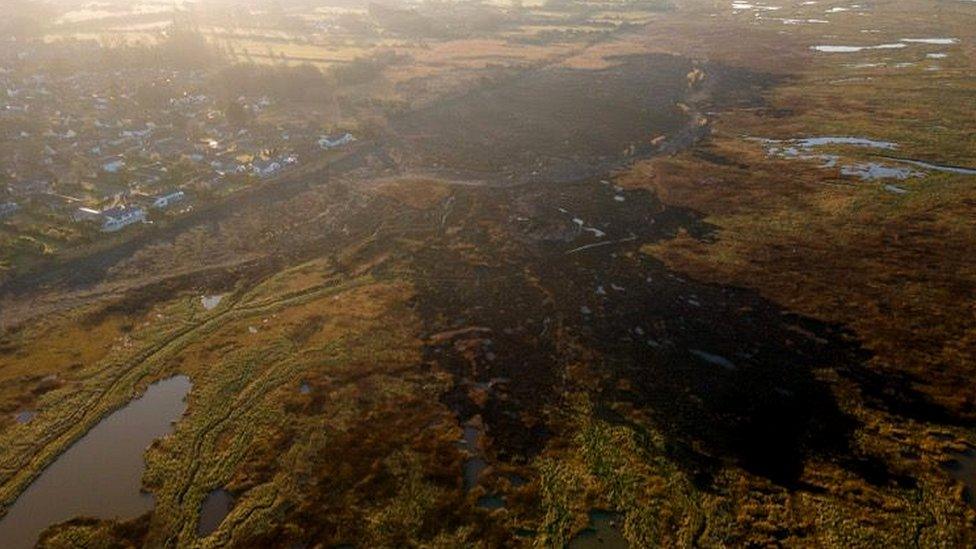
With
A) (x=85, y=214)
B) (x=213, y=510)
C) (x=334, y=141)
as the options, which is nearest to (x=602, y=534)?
(x=213, y=510)

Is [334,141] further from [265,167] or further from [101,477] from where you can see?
[101,477]

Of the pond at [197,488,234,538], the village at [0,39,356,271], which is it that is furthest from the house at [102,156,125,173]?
the pond at [197,488,234,538]

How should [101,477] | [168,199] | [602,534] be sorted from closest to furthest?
[602,534], [101,477], [168,199]

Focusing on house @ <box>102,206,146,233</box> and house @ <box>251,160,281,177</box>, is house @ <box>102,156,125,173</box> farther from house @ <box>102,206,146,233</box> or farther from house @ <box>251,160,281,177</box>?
house @ <box>251,160,281,177</box>

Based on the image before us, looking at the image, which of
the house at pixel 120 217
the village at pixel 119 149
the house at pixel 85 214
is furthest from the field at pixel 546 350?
the house at pixel 85 214

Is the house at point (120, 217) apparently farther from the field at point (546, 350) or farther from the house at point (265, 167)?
the house at point (265, 167)

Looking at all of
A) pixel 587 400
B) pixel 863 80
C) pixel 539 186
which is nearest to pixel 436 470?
pixel 587 400

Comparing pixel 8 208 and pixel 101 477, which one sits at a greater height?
pixel 8 208
